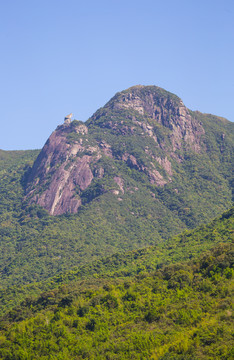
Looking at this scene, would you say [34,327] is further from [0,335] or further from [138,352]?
[138,352]

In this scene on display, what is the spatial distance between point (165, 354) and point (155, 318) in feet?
52.5

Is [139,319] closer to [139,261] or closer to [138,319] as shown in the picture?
[138,319]

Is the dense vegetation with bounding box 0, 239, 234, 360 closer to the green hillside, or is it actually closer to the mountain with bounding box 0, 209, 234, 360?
the mountain with bounding box 0, 209, 234, 360

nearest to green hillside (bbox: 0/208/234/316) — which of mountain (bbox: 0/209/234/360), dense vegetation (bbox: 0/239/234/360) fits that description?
mountain (bbox: 0/209/234/360)

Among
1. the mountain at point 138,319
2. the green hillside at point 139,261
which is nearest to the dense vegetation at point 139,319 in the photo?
the mountain at point 138,319

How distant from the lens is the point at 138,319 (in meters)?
86.6

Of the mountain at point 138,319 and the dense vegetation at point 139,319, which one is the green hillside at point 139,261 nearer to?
the mountain at point 138,319

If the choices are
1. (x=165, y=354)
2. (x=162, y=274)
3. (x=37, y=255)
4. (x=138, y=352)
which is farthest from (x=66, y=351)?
(x=37, y=255)

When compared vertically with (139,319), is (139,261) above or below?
above

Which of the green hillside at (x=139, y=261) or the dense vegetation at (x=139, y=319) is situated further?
the green hillside at (x=139, y=261)

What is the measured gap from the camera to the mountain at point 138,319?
71.2m

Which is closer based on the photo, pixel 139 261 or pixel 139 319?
pixel 139 319

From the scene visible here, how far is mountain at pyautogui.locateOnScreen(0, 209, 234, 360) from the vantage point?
71.2m

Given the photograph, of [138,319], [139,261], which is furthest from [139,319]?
[139,261]
